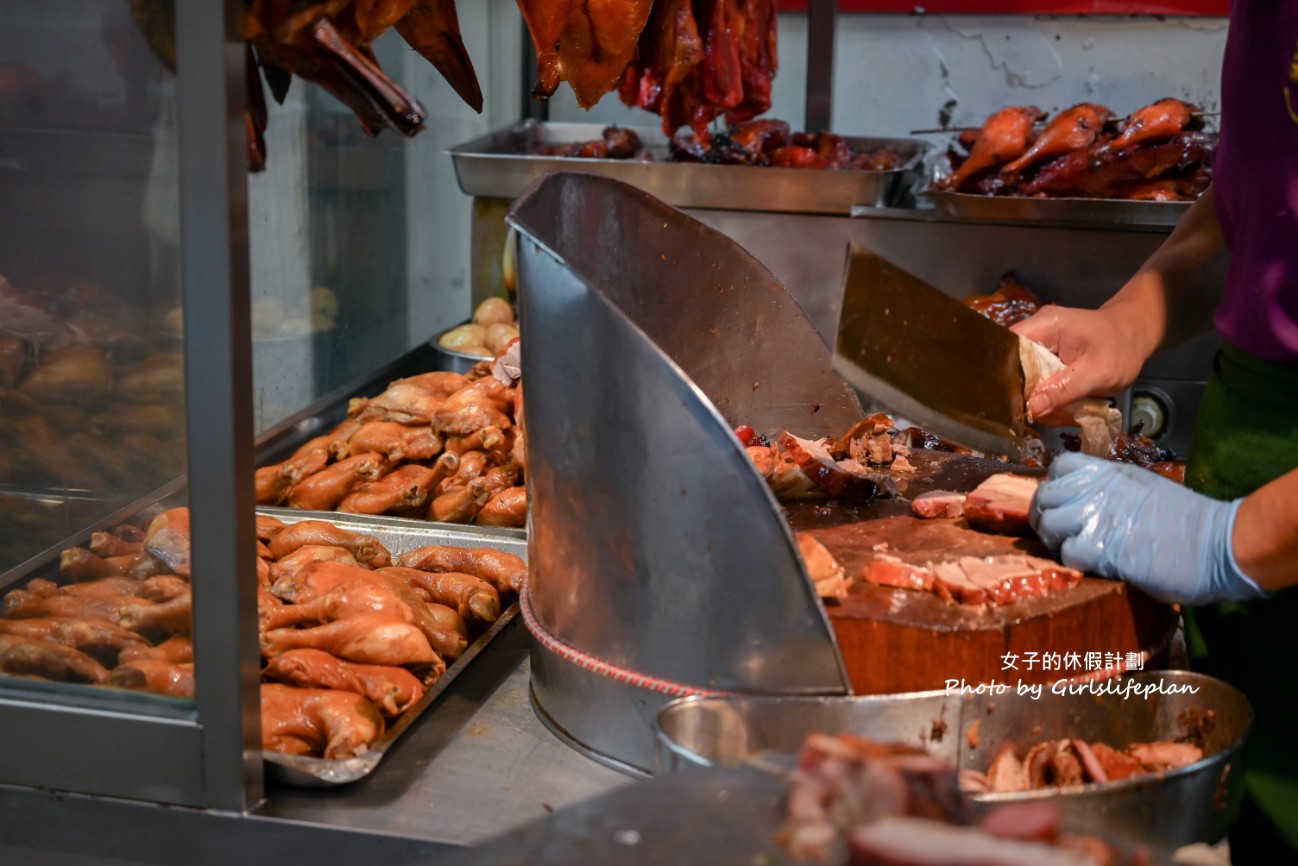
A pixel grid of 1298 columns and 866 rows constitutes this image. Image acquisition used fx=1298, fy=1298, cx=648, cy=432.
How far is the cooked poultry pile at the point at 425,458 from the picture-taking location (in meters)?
2.68

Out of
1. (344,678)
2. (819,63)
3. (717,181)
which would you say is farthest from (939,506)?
(819,63)

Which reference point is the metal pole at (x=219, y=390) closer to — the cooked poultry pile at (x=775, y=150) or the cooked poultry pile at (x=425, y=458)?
the cooked poultry pile at (x=425, y=458)

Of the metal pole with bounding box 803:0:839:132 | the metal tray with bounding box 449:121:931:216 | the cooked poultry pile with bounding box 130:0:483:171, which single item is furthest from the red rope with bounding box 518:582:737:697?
the metal pole with bounding box 803:0:839:132

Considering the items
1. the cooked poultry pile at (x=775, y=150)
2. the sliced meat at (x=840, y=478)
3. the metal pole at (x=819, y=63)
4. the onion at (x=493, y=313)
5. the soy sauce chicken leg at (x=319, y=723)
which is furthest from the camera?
the metal pole at (x=819, y=63)

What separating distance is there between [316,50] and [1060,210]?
247cm

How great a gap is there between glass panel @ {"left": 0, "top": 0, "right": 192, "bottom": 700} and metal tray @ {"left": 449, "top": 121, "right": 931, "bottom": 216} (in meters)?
1.89

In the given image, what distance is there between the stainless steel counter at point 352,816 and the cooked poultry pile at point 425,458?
39.2 inches

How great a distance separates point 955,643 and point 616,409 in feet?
1.49

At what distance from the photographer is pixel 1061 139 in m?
3.65

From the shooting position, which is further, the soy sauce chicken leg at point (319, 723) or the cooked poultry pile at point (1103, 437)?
the cooked poultry pile at point (1103, 437)

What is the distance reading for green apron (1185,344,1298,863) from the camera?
1.75 metres

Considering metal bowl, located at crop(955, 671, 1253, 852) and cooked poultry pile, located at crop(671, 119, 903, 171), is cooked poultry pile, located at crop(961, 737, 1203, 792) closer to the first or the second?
metal bowl, located at crop(955, 671, 1253, 852)

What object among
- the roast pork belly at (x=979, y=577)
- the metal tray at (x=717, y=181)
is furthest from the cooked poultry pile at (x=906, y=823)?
the metal tray at (x=717, y=181)

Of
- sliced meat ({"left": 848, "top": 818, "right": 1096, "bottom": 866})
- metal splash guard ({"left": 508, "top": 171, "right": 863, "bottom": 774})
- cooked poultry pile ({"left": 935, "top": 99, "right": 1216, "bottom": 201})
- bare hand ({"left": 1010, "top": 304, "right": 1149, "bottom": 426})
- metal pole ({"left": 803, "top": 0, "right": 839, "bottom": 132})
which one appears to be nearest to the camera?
sliced meat ({"left": 848, "top": 818, "right": 1096, "bottom": 866})
